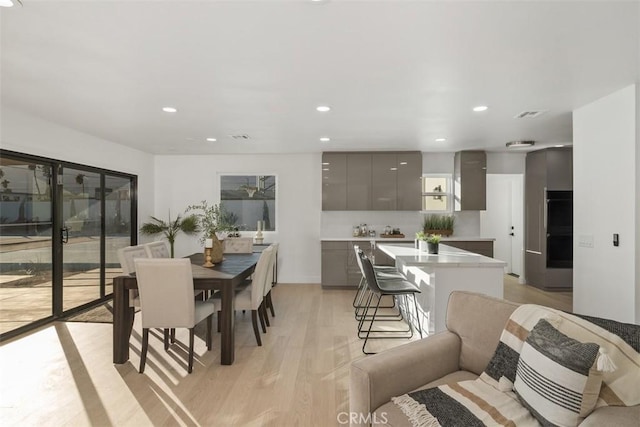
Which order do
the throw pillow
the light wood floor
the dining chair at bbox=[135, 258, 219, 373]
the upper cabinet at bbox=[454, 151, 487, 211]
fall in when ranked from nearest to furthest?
the throw pillow, the light wood floor, the dining chair at bbox=[135, 258, 219, 373], the upper cabinet at bbox=[454, 151, 487, 211]

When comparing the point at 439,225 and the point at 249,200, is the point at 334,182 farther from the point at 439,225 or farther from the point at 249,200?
the point at 439,225

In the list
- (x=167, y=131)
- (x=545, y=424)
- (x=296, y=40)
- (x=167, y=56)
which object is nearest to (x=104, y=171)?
(x=167, y=131)

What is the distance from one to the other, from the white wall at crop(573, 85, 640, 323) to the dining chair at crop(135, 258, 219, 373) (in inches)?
150

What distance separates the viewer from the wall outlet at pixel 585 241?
3.60 m

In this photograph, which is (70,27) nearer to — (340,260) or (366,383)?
(366,383)

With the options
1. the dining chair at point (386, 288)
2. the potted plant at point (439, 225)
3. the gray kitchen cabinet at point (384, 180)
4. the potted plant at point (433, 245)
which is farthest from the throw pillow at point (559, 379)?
the potted plant at point (439, 225)

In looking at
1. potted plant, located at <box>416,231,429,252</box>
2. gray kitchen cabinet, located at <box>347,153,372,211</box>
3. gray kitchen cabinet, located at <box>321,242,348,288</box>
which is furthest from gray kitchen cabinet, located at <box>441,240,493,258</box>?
potted plant, located at <box>416,231,429,252</box>

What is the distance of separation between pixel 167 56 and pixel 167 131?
257 centimetres

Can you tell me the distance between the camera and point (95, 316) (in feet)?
15.3

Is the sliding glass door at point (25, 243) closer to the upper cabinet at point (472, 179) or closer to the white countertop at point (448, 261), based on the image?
the white countertop at point (448, 261)

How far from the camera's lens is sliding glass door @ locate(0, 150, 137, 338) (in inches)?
156

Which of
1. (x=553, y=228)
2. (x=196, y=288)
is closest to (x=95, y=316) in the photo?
(x=196, y=288)

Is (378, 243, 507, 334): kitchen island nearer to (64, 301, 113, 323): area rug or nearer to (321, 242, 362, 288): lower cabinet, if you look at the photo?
(321, 242, 362, 288): lower cabinet

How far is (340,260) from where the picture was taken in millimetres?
6312
